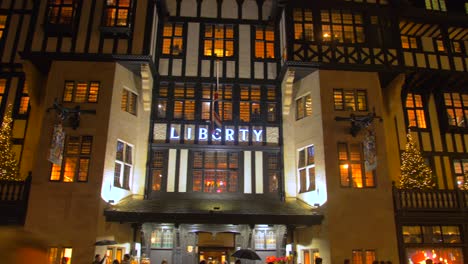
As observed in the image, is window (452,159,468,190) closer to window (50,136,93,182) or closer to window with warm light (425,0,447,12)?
window with warm light (425,0,447,12)

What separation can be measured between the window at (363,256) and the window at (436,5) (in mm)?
15590

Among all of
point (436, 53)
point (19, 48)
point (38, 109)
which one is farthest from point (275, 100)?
point (19, 48)

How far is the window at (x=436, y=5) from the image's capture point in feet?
76.2

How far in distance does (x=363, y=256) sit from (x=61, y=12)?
1841cm

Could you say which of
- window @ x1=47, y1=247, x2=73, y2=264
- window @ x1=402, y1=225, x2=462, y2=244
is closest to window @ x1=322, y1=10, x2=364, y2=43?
window @ x1=402, y1=225, x2=462, y2=244

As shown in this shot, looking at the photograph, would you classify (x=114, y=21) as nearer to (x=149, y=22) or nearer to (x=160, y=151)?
(x=149, y=22)

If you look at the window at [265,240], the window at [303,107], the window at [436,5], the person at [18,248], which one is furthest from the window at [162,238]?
the window at [436,5]

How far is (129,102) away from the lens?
1948cm

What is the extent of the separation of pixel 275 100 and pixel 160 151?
6863mm

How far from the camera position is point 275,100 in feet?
69.1

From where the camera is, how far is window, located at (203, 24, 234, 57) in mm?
21594

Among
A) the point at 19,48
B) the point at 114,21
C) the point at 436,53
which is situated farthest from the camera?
the point at 436,53

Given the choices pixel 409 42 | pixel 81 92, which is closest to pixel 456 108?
pixel 409 42

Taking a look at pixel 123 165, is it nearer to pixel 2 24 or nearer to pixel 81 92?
pixel 81 92
